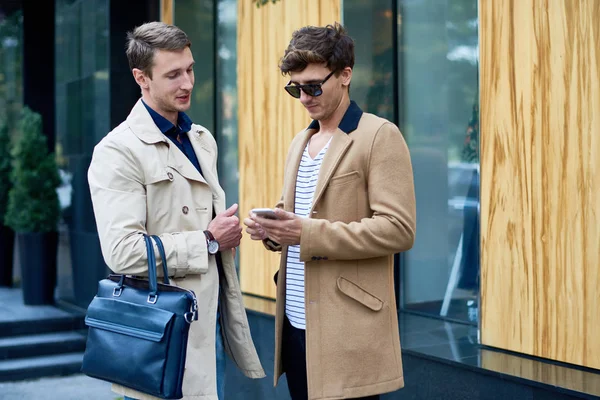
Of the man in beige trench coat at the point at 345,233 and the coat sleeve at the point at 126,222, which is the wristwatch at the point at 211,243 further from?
the man in beige trench coat at the point at 345,233

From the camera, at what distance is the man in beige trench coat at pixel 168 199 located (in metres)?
2.75

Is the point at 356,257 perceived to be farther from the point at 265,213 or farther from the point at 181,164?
the point at 181,164

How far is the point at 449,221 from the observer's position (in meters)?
6.13

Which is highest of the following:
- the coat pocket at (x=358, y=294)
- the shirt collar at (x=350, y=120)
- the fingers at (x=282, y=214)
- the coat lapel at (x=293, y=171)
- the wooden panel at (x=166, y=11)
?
the wooden panel at (x=166, y=11)

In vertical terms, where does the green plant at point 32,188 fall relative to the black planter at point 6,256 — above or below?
above

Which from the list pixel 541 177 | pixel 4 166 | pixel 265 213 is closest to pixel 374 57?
pixel 541 177

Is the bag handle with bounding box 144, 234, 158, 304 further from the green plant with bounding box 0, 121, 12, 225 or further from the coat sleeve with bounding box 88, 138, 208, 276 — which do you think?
the green plant with bounding box 0, 121, 12, 225

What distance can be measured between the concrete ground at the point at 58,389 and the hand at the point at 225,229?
4521 mm

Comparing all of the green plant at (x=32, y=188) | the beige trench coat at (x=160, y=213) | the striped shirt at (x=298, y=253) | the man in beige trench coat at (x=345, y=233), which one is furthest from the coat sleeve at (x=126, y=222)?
the green plant at (x=32, y=188)

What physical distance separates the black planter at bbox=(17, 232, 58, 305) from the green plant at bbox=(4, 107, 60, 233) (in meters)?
0.14

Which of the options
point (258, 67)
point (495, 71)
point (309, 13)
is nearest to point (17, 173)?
point (258, 67)

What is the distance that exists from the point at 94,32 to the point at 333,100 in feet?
23.6

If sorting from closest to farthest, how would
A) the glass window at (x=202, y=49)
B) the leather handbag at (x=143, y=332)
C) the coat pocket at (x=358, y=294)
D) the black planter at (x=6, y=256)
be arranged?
the leather handbag at (x=143, y=332)
the coat pocket at (x=358, y=294)
the glass window at (x=202, y=49)
the black planter at (x=6, y=256)

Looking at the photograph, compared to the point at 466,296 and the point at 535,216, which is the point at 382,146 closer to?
the point at 535,216
